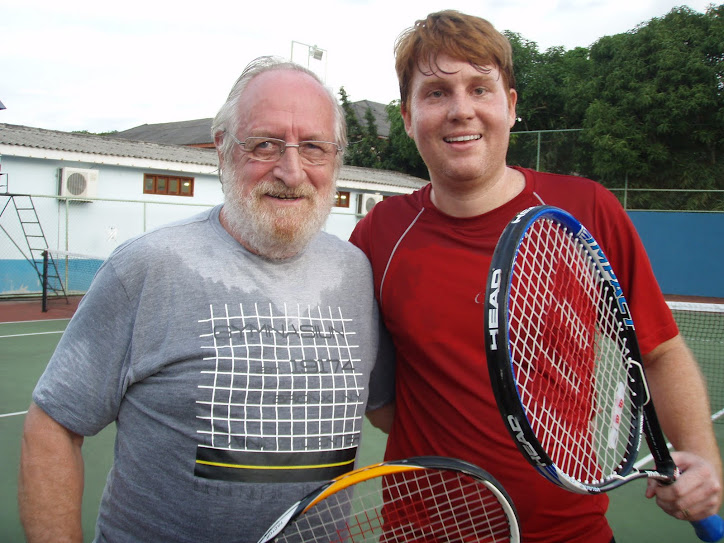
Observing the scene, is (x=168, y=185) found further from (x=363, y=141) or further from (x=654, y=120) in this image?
(x=363, y=141)

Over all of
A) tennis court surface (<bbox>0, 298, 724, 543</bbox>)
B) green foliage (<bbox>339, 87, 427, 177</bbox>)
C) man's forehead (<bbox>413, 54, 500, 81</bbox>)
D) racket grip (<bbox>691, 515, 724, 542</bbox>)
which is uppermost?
green foliage (<bbox>339, 87, 427, 177</bbox>)

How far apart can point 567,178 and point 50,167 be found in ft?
54.1

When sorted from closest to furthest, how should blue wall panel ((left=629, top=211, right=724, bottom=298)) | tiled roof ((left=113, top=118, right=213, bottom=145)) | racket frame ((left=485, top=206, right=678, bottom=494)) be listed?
1. racket frame ((left=485, top=206, right=678, bottom=494))
2. blue wall panel ((left=629, top=211, right=724, bottom=298))
3. tiled roof ((left=113, top=118, right=213, bottom=145))

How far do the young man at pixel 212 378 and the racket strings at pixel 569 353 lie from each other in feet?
1.71

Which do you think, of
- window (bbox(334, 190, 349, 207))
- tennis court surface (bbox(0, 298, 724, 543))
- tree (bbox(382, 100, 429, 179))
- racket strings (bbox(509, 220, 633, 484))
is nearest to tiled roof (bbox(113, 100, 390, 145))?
tree (bbox(382, 100, 429, 179))

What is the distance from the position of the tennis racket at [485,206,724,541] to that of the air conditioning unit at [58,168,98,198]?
15.8m

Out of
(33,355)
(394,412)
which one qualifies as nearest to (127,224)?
(33,355)

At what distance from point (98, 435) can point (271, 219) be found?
446 cm

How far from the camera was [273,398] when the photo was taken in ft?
5.82

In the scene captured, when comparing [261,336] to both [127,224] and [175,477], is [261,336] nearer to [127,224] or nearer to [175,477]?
[175,477]

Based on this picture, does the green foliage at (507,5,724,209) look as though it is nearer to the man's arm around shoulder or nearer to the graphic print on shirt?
the graphic print on shirt

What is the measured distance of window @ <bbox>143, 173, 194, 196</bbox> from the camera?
60.0ft

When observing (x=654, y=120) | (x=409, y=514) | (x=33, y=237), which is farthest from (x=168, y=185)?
(x=409, y=514)

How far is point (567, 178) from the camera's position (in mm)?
2166
